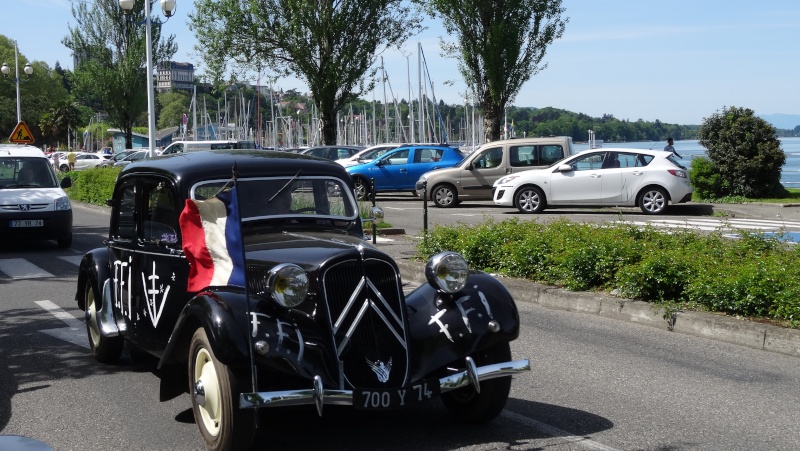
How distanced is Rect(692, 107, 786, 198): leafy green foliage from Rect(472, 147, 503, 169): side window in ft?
17.6

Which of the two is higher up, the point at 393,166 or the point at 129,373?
the point at 393,166

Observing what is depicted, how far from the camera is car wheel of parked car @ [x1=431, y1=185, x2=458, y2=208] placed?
2586 cm

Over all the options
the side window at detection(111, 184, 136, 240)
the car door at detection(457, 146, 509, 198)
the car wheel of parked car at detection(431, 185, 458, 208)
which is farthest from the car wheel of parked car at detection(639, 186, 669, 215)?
the side window at detection(111, 184, 136, 240)

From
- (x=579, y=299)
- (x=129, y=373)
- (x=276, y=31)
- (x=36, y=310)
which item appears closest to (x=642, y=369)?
(x=579, y=299)

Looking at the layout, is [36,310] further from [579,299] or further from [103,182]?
[103,182]

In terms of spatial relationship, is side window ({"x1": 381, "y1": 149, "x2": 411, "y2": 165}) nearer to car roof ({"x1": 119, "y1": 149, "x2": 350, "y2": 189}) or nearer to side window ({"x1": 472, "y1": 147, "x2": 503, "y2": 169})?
side window ({"x1": 472, "y1": 147, "x2": 503, "y2": 169})

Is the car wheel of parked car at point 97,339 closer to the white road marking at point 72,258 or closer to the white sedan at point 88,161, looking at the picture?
the white road marking at point 72,258

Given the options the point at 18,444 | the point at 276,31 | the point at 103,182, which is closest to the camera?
the point at 18,444

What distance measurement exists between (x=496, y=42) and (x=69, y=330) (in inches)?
999

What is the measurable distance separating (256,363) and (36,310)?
6584 mm

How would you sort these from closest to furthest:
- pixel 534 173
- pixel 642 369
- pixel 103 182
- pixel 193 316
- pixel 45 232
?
pixel 193 316
pixel 642 369
pixel 45 232
pixel 534 173
pixel 103 182

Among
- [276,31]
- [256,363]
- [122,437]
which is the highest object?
[276,31]

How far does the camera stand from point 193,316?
5.59 m

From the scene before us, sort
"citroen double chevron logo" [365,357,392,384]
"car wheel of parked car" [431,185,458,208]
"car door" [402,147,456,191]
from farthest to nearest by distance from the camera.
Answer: "car door" [402,147,456,191], "car wheel of parked car" [431,185,458,208], "citroen double chevron logo" [365,357,392,384]
